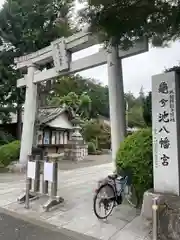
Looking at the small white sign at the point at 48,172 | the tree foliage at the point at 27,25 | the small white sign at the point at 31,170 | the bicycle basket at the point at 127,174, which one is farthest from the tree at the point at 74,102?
the bicycle basket at the point at 127,174

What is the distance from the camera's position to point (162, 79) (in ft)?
15.9

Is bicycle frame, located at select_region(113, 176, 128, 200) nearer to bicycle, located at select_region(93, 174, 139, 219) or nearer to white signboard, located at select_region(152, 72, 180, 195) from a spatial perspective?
bicycle, located at select_region(93, 174, 139, 219)

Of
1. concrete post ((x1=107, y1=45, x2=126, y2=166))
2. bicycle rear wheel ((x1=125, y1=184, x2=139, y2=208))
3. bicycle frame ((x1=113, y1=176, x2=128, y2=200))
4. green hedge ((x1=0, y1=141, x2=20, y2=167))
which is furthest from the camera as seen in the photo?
green hedge ((x1=0, y1=141, x2=20, y2=167))

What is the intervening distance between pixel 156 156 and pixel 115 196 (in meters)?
1.24

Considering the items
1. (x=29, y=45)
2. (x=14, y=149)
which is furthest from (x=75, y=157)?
(x=29, y=45)

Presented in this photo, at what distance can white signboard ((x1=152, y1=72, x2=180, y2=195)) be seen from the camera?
4582 mm

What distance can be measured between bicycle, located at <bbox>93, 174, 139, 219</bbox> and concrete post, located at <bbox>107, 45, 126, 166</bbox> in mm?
2011

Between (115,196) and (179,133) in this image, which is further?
(115,196)

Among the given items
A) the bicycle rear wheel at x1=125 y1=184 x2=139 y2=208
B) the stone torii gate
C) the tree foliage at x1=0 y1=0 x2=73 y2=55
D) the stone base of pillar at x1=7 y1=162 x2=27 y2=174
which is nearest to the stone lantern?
the stone base of pillar at x1=7 y1=162 x2=27 y2=174

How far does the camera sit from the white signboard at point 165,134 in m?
Result: 4.58

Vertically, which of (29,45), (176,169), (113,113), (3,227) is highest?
(29,45)

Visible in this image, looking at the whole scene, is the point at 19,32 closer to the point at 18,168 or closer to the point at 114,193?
the point at 18,168

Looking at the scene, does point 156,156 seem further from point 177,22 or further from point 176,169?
point 177,22

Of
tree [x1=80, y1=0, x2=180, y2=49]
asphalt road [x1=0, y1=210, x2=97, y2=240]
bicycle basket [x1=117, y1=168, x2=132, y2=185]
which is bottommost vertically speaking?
asphalt road [x1=0, y1=210, x2=97, y2=240]
